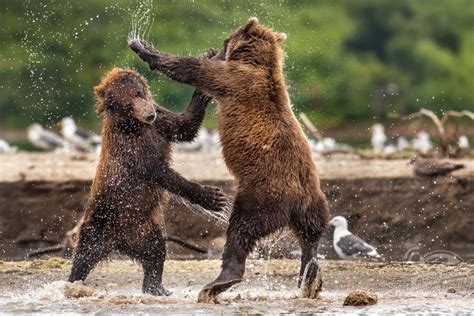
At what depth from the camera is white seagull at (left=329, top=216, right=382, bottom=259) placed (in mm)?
12754

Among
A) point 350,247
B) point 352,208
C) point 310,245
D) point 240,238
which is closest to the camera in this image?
point 240,238

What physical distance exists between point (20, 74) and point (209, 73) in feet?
83.6

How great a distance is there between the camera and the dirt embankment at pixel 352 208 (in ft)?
48.2

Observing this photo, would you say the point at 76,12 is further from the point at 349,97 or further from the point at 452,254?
the point at 452,254

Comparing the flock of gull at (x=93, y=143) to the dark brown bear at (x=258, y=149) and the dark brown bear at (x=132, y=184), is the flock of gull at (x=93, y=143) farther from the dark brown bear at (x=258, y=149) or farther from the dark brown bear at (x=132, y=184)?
the dark brown bear at (x=258, y=149)

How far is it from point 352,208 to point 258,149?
614cm

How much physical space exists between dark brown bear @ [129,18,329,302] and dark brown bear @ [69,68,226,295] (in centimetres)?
38

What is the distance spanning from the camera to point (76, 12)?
34.9 meters

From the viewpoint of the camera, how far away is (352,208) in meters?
15.2

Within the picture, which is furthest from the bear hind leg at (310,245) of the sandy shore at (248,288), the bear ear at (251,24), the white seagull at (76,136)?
the white seagull at (76,136)

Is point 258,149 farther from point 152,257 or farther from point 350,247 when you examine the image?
point 350,247

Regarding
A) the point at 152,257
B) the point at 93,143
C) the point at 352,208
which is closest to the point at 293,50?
the point at 93,143

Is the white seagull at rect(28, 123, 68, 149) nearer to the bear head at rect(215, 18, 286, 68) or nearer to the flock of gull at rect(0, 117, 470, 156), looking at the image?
the flock of gull at rect(0, 117, 470, 156)

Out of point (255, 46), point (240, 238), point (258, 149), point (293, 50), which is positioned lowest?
point (240, 238)
